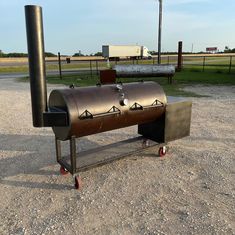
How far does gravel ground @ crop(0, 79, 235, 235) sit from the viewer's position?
8.68 feet

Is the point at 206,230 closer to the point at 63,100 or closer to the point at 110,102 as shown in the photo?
the point at 110,102

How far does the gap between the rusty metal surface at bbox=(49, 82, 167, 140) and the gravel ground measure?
2.31 feet

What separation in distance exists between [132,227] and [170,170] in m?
1.41

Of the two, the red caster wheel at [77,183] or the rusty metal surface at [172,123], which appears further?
the rusty metal surface at [172,123]

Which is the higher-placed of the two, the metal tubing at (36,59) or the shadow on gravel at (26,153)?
the metal tubing at (36,59)

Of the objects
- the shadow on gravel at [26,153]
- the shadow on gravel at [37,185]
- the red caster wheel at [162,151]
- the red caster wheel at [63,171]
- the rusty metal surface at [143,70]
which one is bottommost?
the shadow on gravel at [37,185]

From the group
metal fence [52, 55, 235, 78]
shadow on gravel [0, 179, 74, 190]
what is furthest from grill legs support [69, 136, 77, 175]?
metal fence [52, 55, 235, 78]

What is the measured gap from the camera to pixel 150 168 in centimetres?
391

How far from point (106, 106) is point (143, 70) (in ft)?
31.7

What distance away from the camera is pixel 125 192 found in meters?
3.25

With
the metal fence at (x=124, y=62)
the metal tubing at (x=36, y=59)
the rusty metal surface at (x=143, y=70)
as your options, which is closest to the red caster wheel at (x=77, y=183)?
the metal tubing at (x=36, y=59)

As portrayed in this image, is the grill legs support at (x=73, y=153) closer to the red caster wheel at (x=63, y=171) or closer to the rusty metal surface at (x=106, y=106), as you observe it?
the rusty metal surface at (x=106, y=106)

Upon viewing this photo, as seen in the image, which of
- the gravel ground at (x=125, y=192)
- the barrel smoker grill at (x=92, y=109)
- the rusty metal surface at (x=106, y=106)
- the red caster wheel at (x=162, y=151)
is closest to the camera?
the gravel ground at (x=125, y=192)

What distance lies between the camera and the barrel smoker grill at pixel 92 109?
9.50 feet
